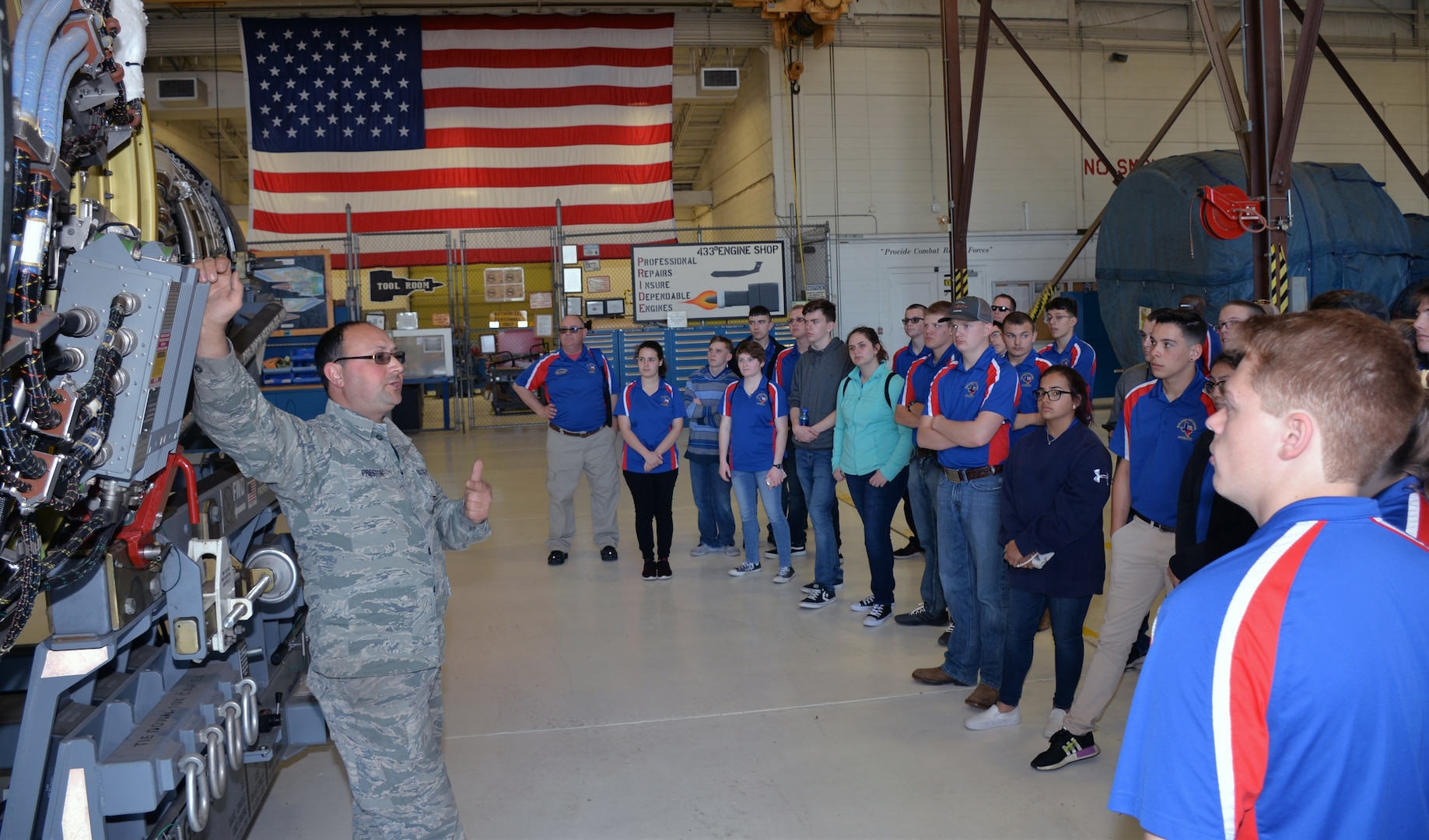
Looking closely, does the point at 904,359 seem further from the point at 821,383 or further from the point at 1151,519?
the point at 1151,519

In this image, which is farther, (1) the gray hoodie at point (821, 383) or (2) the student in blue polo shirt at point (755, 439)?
(2) the student in blue polo shirt at point (755, 439)

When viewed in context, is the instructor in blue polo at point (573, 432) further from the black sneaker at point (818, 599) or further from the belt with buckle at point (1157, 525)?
the belt with buckle at point (1157, 525)

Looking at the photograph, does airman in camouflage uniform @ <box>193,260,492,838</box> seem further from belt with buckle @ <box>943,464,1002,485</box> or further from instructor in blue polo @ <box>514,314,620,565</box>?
instructor in blue polo @ <box>514,314,620,565</box>

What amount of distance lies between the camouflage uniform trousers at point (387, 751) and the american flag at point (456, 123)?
44.6ft

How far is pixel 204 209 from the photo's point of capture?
12.2ft

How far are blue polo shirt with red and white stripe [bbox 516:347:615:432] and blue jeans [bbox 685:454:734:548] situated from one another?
2.55ft

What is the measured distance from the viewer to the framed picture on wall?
13297 millimetres

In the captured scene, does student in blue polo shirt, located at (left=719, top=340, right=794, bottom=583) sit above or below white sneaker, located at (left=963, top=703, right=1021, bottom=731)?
above

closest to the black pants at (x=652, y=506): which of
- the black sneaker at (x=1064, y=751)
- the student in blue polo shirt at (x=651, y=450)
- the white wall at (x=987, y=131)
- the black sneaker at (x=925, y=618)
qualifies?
the student in blue polo shirt at (x=651, y=450)

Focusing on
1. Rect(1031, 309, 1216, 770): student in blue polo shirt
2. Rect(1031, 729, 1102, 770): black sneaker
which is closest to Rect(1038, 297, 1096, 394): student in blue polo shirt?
Rect(1031, 309, 1216, 770): student in blue polo shirt

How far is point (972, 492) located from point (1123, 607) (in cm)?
89

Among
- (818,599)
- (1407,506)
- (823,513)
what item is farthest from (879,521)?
(1407,506)

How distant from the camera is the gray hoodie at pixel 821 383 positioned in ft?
20.2

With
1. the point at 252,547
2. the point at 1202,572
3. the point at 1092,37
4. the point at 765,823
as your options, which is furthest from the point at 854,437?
the point at 1092,37
